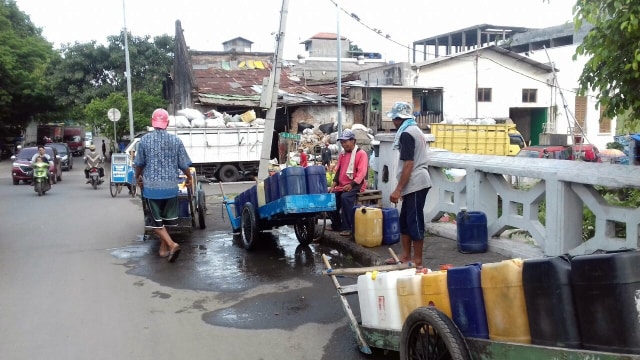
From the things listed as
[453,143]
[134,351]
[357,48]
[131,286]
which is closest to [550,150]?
[453,143]

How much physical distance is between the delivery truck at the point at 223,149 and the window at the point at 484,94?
15.8 meters

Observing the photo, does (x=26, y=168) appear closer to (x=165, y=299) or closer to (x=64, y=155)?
(x=64, y=155)

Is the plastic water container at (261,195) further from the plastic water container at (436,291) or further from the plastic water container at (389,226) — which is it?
the plastic water container at (436,291)

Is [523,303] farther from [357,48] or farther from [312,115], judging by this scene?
[357,48]

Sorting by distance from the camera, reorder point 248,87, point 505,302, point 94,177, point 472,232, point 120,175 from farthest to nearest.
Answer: point 248,87, point 94,177, point 120,175, point 472,232, point 505,302

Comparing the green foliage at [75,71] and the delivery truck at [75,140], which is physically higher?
the green foliage at [75,71]

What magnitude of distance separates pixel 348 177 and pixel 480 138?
58.4ft

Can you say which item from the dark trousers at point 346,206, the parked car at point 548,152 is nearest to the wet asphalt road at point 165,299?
the dark trousers at point 346,206

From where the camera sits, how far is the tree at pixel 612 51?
4387 mm

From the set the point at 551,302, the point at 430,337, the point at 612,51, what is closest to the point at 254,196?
the point at 612,51

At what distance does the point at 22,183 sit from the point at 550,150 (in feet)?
68.2

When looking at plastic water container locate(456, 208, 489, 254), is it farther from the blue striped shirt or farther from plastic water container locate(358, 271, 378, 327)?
the blue striped shirt

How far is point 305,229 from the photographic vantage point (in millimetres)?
8992

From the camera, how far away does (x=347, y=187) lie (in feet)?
28.7
